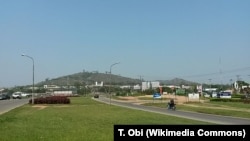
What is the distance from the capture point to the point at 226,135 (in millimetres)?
6699

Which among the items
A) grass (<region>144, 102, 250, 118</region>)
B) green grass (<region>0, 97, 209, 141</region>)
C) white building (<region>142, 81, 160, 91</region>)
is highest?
white building (<region>142, 81, 160, 91</region>)

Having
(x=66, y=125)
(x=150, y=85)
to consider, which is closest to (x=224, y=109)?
(x=66, y=125)

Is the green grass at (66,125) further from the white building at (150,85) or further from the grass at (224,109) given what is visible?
the white building at (150,85)

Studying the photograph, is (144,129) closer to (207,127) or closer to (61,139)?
(207,127)

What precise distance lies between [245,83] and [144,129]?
651 feet

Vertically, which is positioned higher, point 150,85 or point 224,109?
point 150,85

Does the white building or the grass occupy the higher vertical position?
the white building

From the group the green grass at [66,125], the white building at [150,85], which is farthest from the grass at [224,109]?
the white building at [150,85]

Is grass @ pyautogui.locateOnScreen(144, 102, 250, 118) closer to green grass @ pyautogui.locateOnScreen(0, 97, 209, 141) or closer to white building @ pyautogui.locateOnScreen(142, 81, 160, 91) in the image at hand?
green grass @ pyautogui.locateOnScreen(0, 97, 209, 141)

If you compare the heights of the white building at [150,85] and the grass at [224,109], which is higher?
the white building at [150,85]

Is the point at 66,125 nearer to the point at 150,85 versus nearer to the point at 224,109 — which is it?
the point at 224,109

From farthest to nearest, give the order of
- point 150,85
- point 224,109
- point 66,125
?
point 150,85 → point 224,109 → point 66,125

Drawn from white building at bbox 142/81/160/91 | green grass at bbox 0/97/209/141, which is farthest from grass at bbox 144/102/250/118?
white building at bbox 142/81/160/91

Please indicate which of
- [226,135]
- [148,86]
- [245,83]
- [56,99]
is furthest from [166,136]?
[245,83]
